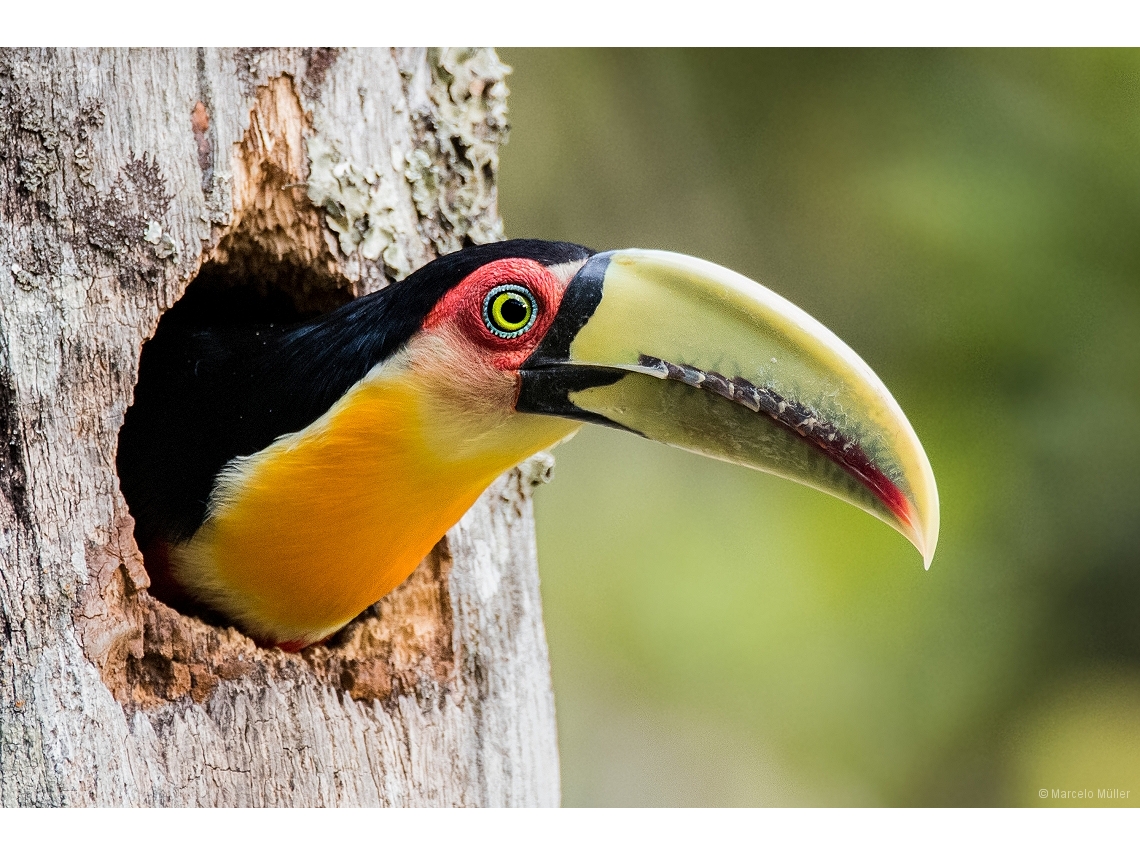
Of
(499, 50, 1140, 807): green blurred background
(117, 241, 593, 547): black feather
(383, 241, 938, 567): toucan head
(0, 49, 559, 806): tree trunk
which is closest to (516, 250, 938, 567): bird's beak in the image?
(383, 241, 938, 567): toucan head

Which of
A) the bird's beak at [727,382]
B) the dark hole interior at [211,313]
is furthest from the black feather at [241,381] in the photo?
the bird's beak at [727,382]

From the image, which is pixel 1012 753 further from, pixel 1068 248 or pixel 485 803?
pixel 485 803

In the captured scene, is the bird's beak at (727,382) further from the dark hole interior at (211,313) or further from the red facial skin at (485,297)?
the dark hole interior at (211,313)

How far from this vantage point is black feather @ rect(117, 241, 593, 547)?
195cm

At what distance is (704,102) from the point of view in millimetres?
3377

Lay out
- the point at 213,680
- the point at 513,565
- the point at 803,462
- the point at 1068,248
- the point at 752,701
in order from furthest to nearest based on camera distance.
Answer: the point at 752,701 < the point at 1068,248 < the point at 513,565 < the point at 213,680 < the point at 803,462

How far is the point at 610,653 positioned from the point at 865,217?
1457 mm

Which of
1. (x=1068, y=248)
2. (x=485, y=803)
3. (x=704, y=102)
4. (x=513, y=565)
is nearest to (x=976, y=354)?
(x=1068, y=248)

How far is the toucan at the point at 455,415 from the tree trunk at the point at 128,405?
0.16 meters

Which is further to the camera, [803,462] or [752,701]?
[752,701]

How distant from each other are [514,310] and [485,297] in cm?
5

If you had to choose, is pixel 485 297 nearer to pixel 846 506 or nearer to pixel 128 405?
pixel 128 405

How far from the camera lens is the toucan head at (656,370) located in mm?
1841

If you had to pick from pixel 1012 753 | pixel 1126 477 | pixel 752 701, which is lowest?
pixel 1012 753
